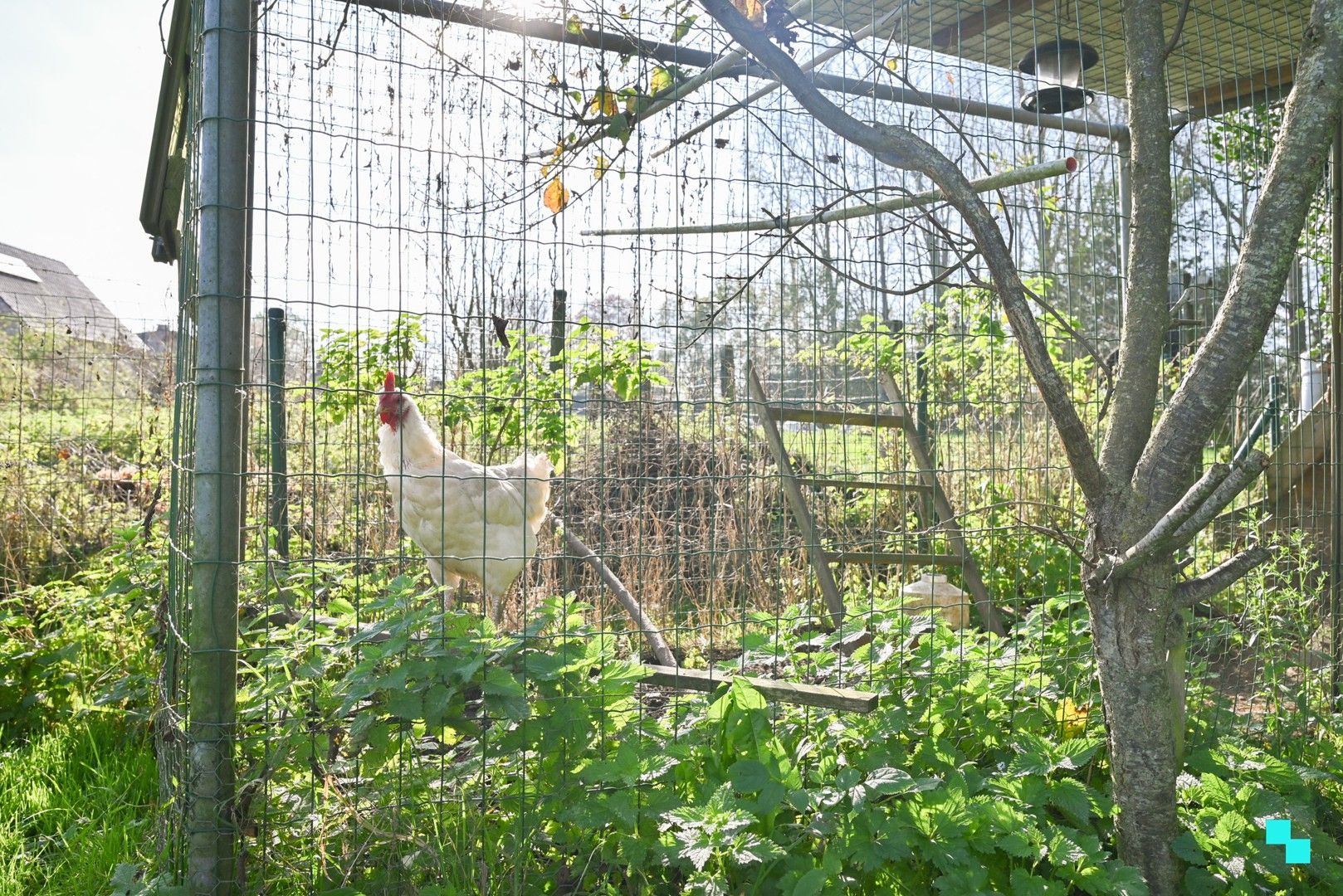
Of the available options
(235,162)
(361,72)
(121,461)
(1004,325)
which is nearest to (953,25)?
(1004,325)

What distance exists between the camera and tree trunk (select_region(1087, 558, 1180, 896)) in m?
2.19

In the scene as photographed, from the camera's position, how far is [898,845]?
204 cm

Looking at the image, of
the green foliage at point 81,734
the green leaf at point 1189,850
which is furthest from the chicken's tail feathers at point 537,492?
the green leaf at point 1189,850

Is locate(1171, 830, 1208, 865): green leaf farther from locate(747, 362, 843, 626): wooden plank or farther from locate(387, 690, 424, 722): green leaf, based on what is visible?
locate(747, 362, 843, 626): wooden plank

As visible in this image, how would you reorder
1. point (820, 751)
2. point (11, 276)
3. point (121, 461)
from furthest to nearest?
point (11, 276)
point (121, 461)
point (820, 751)

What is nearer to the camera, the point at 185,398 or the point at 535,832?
the point at 535,832

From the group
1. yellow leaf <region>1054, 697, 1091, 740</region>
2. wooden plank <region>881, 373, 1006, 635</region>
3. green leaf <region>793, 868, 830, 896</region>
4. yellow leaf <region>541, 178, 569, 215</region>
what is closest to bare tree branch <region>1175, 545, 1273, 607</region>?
yellow leaf <region>1054, 697, 1091, 740</region>

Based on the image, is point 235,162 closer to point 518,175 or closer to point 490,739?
point 518,175

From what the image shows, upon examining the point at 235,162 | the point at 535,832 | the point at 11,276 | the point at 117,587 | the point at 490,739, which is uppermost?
the point at 11,276

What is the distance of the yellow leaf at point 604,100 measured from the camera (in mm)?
2506

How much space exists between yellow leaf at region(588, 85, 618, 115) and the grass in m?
2.34

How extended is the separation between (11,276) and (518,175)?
2065cm

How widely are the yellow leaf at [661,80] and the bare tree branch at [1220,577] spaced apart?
186 cm

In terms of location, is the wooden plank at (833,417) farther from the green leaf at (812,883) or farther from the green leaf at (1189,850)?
the green leaf at (812,883)
